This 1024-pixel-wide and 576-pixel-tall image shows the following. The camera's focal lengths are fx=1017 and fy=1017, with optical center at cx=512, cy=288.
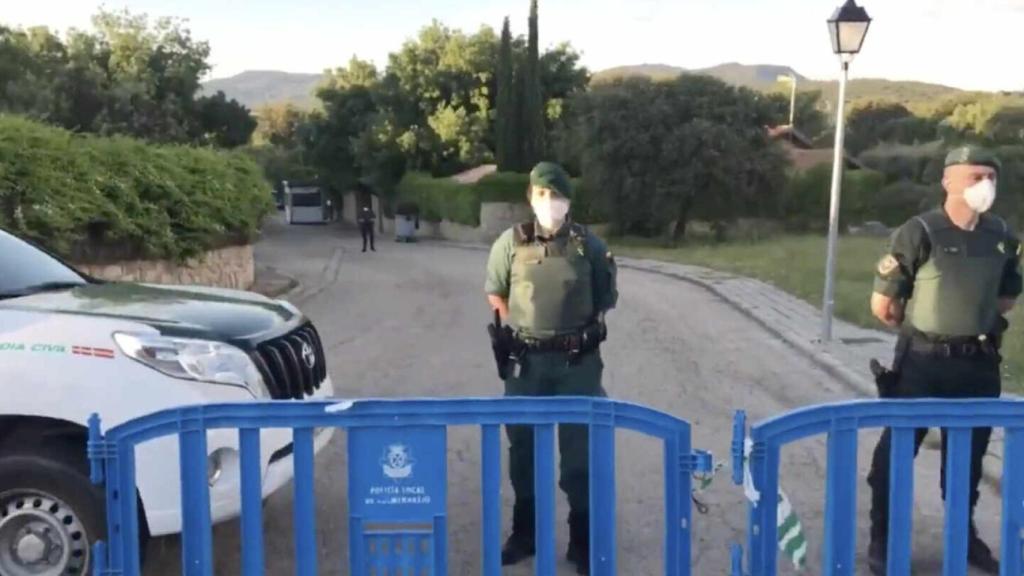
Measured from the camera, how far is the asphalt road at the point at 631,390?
5176 mm

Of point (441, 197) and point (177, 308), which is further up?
point (177, 308)

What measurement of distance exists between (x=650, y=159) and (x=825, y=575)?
32281mm

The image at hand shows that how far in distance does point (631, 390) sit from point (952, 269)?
4986mm

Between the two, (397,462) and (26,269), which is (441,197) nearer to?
(26,269)

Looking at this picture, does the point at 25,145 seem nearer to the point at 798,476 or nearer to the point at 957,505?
the point at 798,476

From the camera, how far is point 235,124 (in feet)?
138

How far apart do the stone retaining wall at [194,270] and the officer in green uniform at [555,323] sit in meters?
7.46

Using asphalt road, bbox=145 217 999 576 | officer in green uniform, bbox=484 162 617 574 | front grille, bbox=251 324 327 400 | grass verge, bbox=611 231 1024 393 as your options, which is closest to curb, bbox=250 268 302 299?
asphalt road, bbox=145 217 999 576

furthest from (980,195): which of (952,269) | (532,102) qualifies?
(532,102)

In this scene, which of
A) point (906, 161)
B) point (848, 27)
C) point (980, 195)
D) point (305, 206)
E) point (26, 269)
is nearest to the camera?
point (980, 195)

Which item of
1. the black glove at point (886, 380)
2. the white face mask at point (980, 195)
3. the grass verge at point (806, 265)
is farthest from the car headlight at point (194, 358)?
the grass verge at point (806, 265)

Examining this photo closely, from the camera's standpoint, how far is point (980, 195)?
4.56 m

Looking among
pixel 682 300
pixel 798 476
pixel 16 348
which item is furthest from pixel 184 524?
pixel 682 300

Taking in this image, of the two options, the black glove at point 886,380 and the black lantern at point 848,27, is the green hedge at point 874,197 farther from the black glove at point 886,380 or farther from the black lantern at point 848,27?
the black glove at point 886,380
